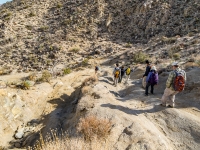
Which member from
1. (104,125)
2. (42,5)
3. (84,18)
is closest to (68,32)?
(84,18)

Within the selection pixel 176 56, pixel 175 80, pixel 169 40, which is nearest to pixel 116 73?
pixel 175 80

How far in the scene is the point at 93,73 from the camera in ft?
65.1

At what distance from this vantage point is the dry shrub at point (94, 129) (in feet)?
18.8

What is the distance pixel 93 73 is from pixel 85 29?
455 inches

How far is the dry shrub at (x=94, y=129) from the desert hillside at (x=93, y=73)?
3 centimetres

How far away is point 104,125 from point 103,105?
2521mm

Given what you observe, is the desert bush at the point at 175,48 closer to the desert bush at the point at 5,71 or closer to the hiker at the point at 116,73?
the hiker at the point at 116,73

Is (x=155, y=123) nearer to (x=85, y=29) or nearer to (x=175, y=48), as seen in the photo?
(x=175, y=48)

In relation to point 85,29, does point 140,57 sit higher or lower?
lower

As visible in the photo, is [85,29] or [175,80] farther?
[85,29]

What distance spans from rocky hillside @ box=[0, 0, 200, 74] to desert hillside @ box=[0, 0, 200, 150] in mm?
122

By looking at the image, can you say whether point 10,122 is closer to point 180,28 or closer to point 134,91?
point 134,91

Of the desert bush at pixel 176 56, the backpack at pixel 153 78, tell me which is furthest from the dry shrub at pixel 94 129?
the desert bush at pixel 176 56

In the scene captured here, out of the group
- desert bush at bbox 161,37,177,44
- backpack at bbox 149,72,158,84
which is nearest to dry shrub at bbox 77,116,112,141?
backpack at bbox 149,72,158,84
